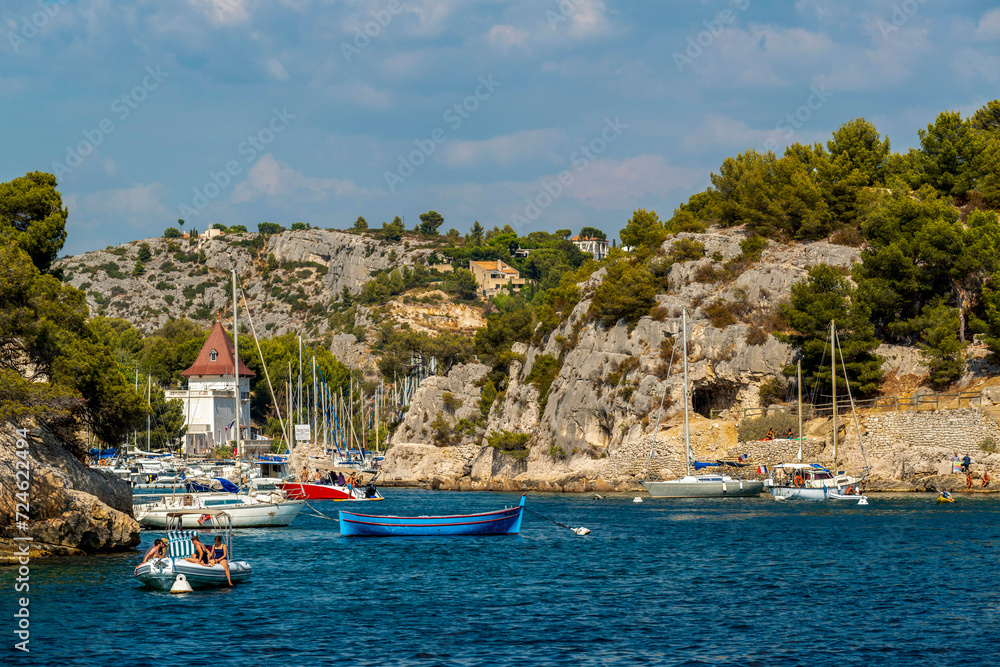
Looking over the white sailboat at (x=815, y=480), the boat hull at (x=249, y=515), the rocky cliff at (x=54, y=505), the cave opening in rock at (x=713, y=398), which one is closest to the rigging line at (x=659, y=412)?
the cave opening in rock at (x=713, y=398)

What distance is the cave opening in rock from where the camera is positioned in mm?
69625

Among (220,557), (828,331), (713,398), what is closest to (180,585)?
(220,557)

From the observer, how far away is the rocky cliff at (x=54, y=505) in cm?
2883

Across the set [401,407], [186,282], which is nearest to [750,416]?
[401,407]

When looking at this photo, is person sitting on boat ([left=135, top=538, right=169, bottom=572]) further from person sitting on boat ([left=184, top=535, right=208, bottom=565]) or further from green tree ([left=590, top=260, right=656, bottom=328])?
green tree ([left=590, top=260, right=656, bottom=328])

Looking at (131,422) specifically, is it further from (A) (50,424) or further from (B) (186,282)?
(B) (186,282)

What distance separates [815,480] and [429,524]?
85.3ft

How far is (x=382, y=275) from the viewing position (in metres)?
169

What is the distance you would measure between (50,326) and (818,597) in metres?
25.5

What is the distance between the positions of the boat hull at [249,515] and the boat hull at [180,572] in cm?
1484

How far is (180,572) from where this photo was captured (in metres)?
Result: 26.4

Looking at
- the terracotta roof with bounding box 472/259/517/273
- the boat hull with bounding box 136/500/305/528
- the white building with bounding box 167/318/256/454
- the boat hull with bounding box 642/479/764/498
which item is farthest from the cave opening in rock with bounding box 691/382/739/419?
the terracotta roof with bounding box 472/259/517/273

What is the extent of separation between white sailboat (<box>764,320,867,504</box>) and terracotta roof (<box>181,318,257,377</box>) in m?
65.2

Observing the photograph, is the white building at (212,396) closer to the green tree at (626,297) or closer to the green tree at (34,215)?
the green tree at (626,297)
